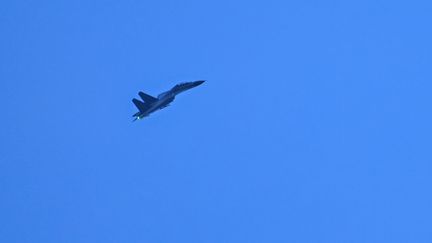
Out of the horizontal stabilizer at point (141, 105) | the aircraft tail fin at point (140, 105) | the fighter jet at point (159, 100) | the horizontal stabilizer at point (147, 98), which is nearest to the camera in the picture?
the fighter jet at point (159, 100)

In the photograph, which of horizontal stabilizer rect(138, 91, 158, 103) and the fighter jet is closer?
the fighter jet

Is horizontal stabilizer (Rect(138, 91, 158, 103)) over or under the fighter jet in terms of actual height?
over

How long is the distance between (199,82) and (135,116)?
38.0 feet

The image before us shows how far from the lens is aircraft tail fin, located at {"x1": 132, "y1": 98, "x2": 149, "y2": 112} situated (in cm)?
10331

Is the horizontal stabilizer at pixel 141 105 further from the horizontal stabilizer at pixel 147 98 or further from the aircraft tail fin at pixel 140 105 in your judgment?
the horizontal stabilizer at pixel 147 98

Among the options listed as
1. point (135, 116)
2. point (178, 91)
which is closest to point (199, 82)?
point (178, 91)

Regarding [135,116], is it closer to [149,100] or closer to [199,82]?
[149,100]

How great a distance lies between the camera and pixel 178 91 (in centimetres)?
9944

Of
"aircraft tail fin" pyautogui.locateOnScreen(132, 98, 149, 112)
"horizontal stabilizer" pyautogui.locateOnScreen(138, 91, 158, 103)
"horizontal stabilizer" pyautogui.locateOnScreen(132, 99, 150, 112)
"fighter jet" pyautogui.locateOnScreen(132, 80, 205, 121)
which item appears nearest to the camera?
"fighter jet" pyautogui.locateOnScreen(132, 80, 205, 121)

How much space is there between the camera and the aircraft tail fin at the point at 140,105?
103 metres

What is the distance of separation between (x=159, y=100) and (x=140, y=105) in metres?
4.55

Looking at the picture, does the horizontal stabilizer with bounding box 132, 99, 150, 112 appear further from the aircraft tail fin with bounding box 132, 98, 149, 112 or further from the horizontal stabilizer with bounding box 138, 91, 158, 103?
the horizontal stabilizer with bounding box 138, 91, 158, 103

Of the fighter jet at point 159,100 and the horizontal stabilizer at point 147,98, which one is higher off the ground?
the horizontal stabilizer at point 147,98

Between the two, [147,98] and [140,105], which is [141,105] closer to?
[140,105]
